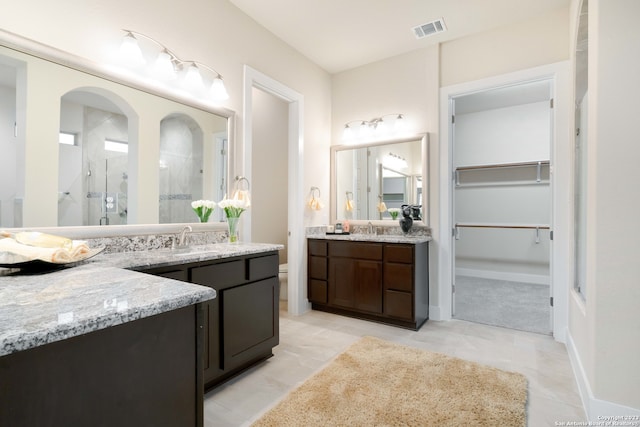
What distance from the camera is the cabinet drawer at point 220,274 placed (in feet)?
5.97

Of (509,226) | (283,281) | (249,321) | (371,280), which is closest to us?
(249,321)

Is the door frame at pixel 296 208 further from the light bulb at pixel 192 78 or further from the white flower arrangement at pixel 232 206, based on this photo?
the light bulb at pixel 192 78

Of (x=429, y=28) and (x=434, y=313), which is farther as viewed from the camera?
(x=434, y=313)

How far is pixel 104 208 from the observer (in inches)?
75.6

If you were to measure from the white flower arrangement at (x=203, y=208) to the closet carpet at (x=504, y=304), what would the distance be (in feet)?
9.07

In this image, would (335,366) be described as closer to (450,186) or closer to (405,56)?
(450,186)

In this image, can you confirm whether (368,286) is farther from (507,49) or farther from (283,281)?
(507,49)

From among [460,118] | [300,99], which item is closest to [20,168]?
[300,99]

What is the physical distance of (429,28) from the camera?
308cm

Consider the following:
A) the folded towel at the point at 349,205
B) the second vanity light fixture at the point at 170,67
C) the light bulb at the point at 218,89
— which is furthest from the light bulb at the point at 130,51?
the folded towel at the point at 349,205

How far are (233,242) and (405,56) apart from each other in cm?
281

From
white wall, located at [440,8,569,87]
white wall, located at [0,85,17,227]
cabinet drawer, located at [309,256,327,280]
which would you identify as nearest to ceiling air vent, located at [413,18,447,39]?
white wall, located at [440,8,569,87]

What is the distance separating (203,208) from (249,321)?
0.91m

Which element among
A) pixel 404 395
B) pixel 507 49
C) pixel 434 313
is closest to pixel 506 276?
pixel 434 313
